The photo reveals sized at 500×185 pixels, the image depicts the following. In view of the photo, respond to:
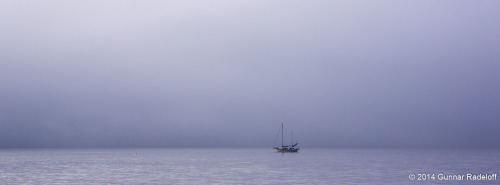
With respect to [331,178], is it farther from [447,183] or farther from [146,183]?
[146,183]

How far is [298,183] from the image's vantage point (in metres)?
79.2

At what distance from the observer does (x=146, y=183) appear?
79062 millimetres

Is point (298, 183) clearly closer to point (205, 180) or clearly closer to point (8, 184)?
point (205, 180)

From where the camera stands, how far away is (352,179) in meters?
85.8

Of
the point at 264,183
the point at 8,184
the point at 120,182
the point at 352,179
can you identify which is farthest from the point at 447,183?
the point at 8,184

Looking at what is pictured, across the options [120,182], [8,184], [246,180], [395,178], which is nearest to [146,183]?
[120,182]

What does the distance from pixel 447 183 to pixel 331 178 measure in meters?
20.8

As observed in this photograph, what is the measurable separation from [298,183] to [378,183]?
13.6 meters

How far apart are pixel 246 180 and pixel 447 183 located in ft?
112

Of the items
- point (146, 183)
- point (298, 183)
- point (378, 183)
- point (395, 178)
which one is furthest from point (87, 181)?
point (395, 178)

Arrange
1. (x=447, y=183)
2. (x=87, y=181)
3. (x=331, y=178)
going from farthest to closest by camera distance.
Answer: (x=331, y=178)
(x=87, y=181)
(x=447, y=183)

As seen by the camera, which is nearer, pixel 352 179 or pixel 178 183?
pixel 178 183

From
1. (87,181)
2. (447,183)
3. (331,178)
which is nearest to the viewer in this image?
(447,183)

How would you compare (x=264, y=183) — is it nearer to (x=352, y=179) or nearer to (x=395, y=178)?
(x=352, y=179)
